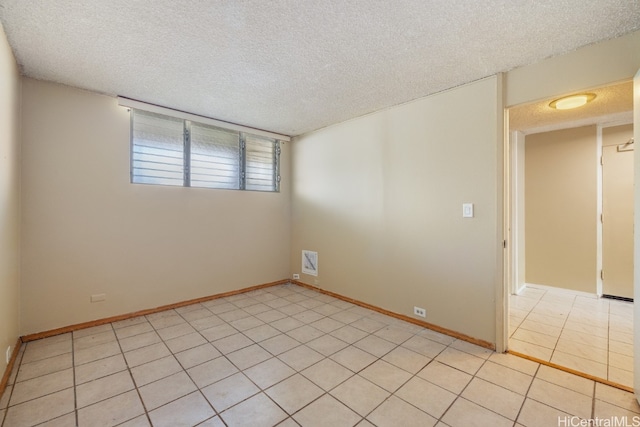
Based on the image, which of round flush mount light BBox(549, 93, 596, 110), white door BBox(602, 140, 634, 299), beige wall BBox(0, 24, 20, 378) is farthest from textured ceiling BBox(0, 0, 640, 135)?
white door BBox(602, 140, 634, 299)

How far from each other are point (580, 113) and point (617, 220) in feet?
5.47

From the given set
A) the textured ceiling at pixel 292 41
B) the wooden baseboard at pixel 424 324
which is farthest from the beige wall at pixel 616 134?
the wooden baseboard at pixel 424 324

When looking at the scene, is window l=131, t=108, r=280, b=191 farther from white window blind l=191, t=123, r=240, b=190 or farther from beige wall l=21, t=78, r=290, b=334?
beige wall l=21, t=78, r=290, b=334

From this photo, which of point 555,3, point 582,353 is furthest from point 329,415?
point 555,3

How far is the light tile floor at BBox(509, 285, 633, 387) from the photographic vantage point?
7.02 feet

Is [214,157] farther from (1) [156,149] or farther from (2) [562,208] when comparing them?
(2) [562,208]

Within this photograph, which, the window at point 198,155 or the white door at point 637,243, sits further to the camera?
the window at point 198,155

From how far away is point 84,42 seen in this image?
1967mm

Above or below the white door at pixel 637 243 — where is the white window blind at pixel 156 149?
above

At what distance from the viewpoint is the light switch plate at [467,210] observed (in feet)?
8.34

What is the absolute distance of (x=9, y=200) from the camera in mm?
2104

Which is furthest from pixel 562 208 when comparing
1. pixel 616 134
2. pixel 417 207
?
pixel 417 207

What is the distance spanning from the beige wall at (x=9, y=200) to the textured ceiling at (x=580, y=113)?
160 inches

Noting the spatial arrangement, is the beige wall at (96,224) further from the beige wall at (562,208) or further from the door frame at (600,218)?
the door frame at (600,218)
